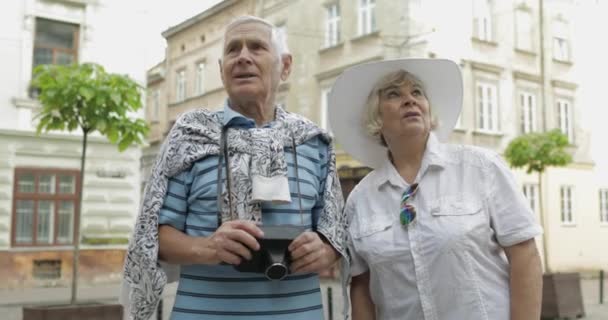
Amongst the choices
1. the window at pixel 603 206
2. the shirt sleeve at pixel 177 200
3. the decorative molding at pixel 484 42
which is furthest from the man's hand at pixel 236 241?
the window at pixel 603 206

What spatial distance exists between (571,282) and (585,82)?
1325 centimetres

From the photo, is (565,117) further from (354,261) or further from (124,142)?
(354,261)

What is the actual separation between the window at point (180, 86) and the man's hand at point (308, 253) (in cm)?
2103

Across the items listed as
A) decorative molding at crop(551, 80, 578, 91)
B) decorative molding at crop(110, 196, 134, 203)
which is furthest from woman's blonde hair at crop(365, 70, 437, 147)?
decorative molding at crop(551, 80, 578, 91)

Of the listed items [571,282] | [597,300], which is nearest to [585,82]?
[597,300]

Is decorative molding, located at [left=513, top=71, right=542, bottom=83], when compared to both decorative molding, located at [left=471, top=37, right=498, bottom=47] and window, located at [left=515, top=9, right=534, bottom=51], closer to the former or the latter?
window, located at [left=515, top=9, right=534, bottom=51]

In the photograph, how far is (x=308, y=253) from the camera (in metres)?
1.92

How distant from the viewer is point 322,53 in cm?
1809

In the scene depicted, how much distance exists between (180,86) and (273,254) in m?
21.5

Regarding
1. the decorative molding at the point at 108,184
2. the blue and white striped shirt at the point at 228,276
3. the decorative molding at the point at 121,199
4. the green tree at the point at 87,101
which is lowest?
the blue and white striped shirt at the point at 228,276

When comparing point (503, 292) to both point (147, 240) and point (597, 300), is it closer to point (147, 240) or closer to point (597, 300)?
point (147, 240)

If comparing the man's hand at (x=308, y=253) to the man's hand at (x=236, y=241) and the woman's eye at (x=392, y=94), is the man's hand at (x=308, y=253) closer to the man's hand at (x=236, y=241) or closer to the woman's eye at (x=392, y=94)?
the man's hand at (x=236, y=241)

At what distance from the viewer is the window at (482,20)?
57.8 feet

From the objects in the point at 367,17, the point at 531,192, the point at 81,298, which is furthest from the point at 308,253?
the point at 531,192
